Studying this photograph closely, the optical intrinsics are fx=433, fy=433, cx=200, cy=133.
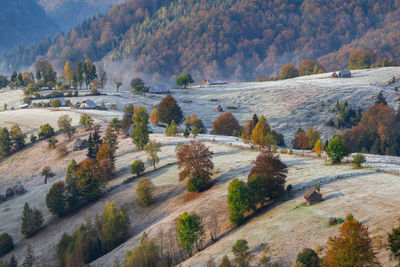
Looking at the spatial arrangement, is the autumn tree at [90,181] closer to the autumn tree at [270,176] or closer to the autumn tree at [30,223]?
the autumn tree at [30,223]

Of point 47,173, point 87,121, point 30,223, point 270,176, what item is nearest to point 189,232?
point 270,176

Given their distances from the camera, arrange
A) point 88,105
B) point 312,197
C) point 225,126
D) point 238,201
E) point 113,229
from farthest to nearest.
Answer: point 88,105 < point 225,126 < point 113,229 < point 238,201 < point 312,197

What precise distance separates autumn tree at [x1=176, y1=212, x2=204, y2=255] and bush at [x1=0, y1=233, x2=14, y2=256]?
106 feet

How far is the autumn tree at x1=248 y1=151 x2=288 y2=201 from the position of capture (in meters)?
58.6

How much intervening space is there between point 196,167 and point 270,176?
605 inches

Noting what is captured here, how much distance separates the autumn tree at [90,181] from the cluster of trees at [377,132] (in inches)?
2435

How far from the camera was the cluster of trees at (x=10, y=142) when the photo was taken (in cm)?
12356

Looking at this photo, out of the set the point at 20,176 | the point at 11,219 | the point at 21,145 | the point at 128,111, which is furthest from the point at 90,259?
the point at 128,111

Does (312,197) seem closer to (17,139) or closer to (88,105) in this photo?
(17,139)

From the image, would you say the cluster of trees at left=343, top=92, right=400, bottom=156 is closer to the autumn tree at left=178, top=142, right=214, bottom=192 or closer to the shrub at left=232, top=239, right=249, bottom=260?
the autumn tree at left=178, top=142, right=214, bottom=192

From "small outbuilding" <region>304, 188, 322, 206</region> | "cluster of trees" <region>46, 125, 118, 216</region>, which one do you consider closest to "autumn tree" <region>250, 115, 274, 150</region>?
"cluster of trees" <region>46, 125, 118, 216</region>

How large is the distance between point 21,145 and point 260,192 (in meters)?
91.4

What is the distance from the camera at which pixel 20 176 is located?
106 meters

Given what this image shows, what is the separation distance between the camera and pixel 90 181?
7862 cm
